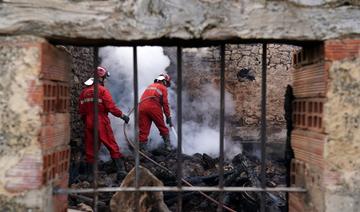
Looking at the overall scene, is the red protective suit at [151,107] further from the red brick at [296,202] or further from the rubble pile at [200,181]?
the red brick at [296,202]

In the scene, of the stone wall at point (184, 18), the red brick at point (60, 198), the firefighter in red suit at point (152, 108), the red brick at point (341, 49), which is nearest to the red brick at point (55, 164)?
the red brick at point (60, 198)

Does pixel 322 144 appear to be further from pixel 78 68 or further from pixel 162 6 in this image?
pixel 78 68


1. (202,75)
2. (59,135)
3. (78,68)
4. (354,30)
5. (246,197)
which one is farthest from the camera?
(202,75)

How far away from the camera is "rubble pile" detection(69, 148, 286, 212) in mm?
5398

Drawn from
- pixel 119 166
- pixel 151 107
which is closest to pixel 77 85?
pixel 151 107

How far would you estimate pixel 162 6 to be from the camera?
2410 millimetres

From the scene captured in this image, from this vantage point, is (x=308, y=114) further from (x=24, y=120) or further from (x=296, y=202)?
(x=24, y=120)

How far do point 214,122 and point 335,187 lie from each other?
848cm

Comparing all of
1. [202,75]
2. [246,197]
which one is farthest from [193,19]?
[202,75]

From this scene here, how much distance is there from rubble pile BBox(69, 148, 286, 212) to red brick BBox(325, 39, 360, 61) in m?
2.31

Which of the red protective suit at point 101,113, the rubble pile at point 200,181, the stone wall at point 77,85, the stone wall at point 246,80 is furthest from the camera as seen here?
the stone wall at point 246,80

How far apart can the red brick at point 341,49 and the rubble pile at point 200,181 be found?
2.31 m

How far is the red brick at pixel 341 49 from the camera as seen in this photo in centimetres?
242

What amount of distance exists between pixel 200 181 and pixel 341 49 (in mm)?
4236
